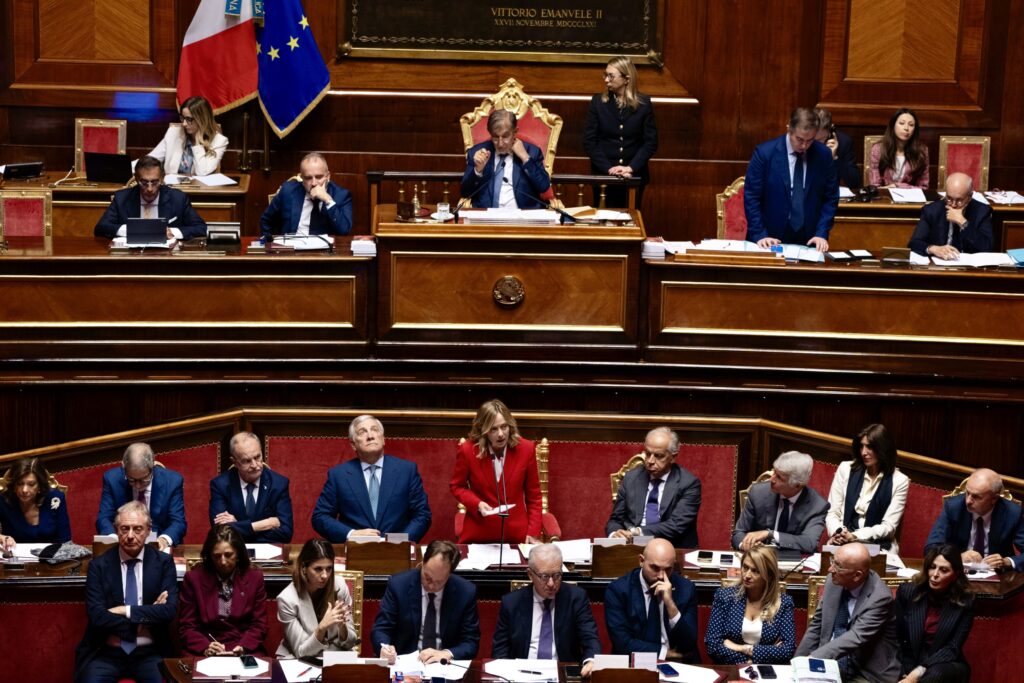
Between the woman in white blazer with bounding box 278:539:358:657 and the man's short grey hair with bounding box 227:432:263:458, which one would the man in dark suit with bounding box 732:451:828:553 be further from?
the man's short grey hair with bounding box 227:432:263:458

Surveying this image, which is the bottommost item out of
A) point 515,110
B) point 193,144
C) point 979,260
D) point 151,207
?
point 979,260

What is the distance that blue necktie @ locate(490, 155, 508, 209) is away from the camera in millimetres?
9273

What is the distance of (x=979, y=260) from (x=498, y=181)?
8.35 feet

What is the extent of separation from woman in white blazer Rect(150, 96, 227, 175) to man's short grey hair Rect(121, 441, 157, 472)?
338cm

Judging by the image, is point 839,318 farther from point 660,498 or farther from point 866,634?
point 866,634

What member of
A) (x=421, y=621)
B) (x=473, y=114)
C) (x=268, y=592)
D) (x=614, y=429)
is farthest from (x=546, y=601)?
(x=473, y=114)

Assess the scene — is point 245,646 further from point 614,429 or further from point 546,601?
point 614,429

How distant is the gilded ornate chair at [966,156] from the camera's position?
1152cm

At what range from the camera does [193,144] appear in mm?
10727

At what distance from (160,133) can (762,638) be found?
625 cm

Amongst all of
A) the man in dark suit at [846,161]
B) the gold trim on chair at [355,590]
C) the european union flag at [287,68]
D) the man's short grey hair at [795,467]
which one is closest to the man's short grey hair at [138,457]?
the gold trim on chair at [355,590]

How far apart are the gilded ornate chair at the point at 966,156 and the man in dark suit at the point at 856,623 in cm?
530

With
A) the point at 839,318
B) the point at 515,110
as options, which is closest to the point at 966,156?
the point at 515,110

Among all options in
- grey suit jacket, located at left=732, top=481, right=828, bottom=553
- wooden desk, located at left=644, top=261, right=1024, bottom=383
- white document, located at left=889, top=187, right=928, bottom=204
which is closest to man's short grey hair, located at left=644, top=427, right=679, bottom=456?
grey suit jacket, located at left=732, top=481, right=828, bottom=553
